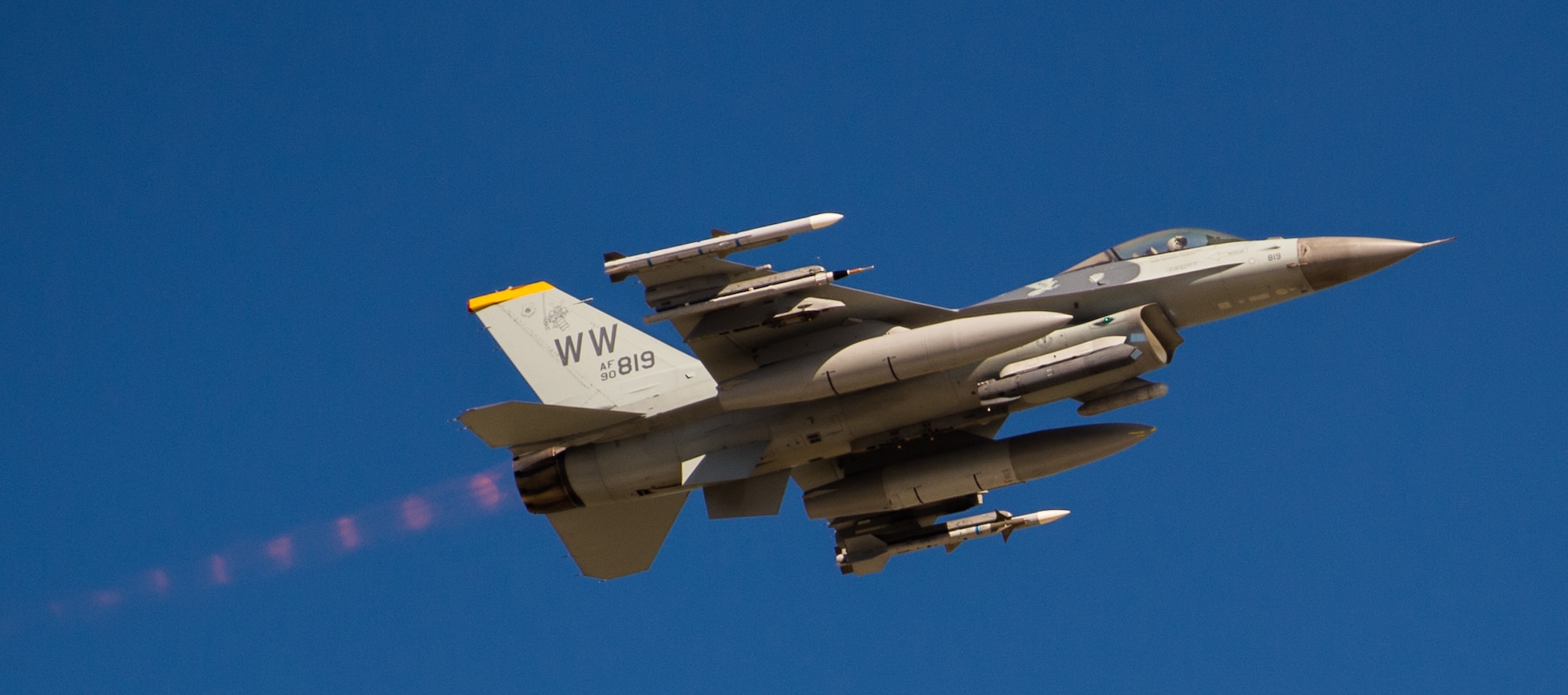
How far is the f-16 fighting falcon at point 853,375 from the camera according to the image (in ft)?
56.8

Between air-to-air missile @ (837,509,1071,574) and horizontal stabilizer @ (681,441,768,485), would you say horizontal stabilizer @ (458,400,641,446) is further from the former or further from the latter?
air-to-air missile @ (837,509,1071,574)

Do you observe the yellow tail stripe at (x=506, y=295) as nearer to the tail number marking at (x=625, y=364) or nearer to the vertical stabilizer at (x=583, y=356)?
the vertical stabilizer at (x=583, y=356)

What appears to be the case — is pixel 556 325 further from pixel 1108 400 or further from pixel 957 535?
pixel 1108 400

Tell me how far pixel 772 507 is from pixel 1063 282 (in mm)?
4336

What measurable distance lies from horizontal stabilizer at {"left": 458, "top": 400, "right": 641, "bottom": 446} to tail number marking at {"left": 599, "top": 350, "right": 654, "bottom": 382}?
0.90 metres

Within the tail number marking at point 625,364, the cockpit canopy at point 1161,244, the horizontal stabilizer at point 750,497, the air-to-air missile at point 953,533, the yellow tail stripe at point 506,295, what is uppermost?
the yellow tail stripe at point 506,295

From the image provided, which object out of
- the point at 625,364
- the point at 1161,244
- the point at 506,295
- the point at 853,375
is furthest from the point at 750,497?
the point at 1161,244

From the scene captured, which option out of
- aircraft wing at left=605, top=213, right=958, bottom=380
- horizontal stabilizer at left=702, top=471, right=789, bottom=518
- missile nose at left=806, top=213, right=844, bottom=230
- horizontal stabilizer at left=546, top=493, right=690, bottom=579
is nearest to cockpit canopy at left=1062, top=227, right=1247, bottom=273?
aircraft wing at left=605, top=213, right=958, bottom=380

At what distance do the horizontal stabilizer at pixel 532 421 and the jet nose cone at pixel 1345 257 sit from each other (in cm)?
727

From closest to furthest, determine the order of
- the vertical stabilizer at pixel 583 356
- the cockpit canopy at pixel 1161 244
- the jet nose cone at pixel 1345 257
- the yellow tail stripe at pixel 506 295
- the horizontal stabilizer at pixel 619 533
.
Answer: the jet nose cone at pixel 1345 257 → the cockpit canopy at pixel 1161 244 → the vertical stabilizer at pixel 583 356 → the horizontal stabilizer at pixel 619 533 → the yellow tail stripe at pixel 506 295

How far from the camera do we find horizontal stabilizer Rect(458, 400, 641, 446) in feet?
59.8

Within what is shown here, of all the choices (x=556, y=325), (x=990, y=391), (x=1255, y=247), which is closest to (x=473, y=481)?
(x=556, y=325)

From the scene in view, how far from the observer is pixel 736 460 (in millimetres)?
18500

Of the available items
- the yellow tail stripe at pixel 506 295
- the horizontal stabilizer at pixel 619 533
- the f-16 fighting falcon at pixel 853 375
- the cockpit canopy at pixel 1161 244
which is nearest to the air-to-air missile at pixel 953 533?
the f-16 fighting falcon at pixel 853 375
